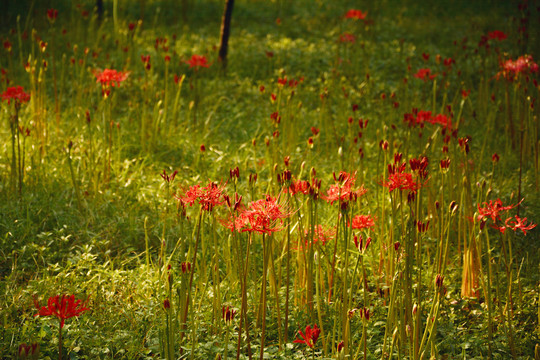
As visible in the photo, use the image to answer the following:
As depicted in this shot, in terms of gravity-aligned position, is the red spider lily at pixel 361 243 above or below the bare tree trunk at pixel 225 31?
below

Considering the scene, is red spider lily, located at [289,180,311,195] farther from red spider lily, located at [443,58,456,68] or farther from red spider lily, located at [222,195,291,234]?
red spider lily, located at [443,58,456,68]

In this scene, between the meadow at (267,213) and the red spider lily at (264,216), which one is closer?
the red spider lily at (264,216)

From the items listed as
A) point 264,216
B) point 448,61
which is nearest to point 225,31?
point 448,61

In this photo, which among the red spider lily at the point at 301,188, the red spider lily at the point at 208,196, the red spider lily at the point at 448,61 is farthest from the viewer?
the red spider lily at the point at 448,61

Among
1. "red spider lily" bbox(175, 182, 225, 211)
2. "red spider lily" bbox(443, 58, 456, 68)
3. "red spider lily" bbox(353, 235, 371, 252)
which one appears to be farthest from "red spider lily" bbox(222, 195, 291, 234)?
"red spider lily" bbox(443, 58, 456, 68)

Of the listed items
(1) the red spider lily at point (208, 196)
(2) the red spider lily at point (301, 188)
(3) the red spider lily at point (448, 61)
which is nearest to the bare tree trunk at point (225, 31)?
(3) the red spider lily at point (448, 61)

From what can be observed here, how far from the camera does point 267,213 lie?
1.97m

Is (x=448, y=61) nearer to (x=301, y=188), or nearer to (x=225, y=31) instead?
(x=225, y=31)

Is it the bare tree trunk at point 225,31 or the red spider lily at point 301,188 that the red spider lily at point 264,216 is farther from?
the bare tree trunk at point 225,31

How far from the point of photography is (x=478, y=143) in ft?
16.7

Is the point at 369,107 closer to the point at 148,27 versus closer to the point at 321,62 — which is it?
the point at 321,62

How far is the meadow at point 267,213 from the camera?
232 cm

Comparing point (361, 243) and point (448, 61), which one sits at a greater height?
point (448, 61)

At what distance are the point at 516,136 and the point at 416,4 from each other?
19.8 ft
